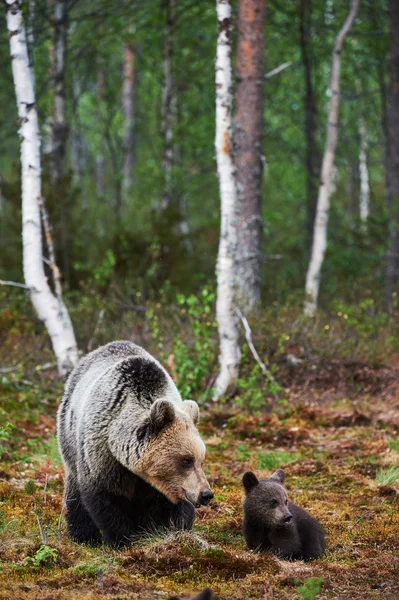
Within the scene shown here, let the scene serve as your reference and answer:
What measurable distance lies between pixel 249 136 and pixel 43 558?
939 centimetres

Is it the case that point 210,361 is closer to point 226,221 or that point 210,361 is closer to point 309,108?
point 226,221

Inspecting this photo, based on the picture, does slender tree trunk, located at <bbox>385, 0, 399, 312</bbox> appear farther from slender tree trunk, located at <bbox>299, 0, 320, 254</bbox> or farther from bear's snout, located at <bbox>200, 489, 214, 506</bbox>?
bear's snout, located at <bbox>200, 489, 214, 506</bbox>

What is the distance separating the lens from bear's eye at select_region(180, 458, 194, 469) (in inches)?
227

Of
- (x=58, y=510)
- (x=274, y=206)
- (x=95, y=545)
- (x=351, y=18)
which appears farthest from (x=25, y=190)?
(x=274, y=206)

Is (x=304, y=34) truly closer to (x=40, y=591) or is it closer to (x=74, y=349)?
(x=74, y=349)

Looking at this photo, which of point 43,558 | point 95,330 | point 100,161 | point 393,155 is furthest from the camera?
point 100,161

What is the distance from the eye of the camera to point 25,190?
11.7m

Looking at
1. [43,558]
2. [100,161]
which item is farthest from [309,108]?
[100,161]

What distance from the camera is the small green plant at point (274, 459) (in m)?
9.04

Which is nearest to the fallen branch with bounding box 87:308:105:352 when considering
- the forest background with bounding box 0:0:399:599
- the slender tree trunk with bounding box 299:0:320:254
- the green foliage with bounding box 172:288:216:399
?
the forest background with bounding box 0:0:399:599

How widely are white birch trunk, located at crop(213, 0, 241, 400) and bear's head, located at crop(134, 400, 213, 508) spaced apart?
5905 mm

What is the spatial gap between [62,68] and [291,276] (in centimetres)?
798

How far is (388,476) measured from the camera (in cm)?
833

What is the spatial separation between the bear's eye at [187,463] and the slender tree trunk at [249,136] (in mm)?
7711
